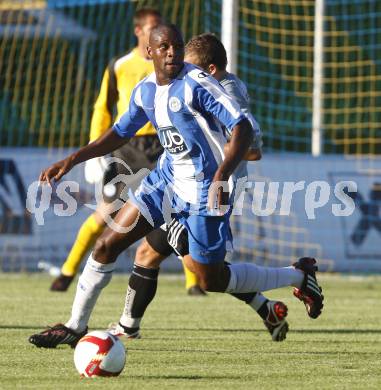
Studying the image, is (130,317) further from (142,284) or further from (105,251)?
(105,251)

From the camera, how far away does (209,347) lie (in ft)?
20.5

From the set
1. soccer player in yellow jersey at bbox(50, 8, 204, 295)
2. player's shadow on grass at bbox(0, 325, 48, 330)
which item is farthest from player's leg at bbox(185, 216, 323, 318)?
soccer player in yellow jersey at bbox(50, 8, 204, 295)

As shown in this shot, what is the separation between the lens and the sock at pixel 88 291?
6.13 metres

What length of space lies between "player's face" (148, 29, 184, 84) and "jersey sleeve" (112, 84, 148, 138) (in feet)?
0.90

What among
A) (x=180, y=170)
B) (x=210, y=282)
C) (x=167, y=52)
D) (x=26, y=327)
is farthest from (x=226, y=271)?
(x=26, y=327)

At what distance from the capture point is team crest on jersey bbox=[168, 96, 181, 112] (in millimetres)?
5719

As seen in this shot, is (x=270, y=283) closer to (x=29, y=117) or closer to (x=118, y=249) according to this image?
(x=118, y=249)

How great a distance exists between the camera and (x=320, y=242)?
12.7 metres

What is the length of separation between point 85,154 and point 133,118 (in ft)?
1.04

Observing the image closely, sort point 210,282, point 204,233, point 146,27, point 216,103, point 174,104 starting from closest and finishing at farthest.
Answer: point 216,103 < point 174,104 < point 204,233 < point 210,282 < point 146,27

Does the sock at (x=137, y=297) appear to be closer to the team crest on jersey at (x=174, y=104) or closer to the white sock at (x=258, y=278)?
the white sock at (x=258, y=278)

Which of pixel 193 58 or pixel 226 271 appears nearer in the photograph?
pixel 226 271
